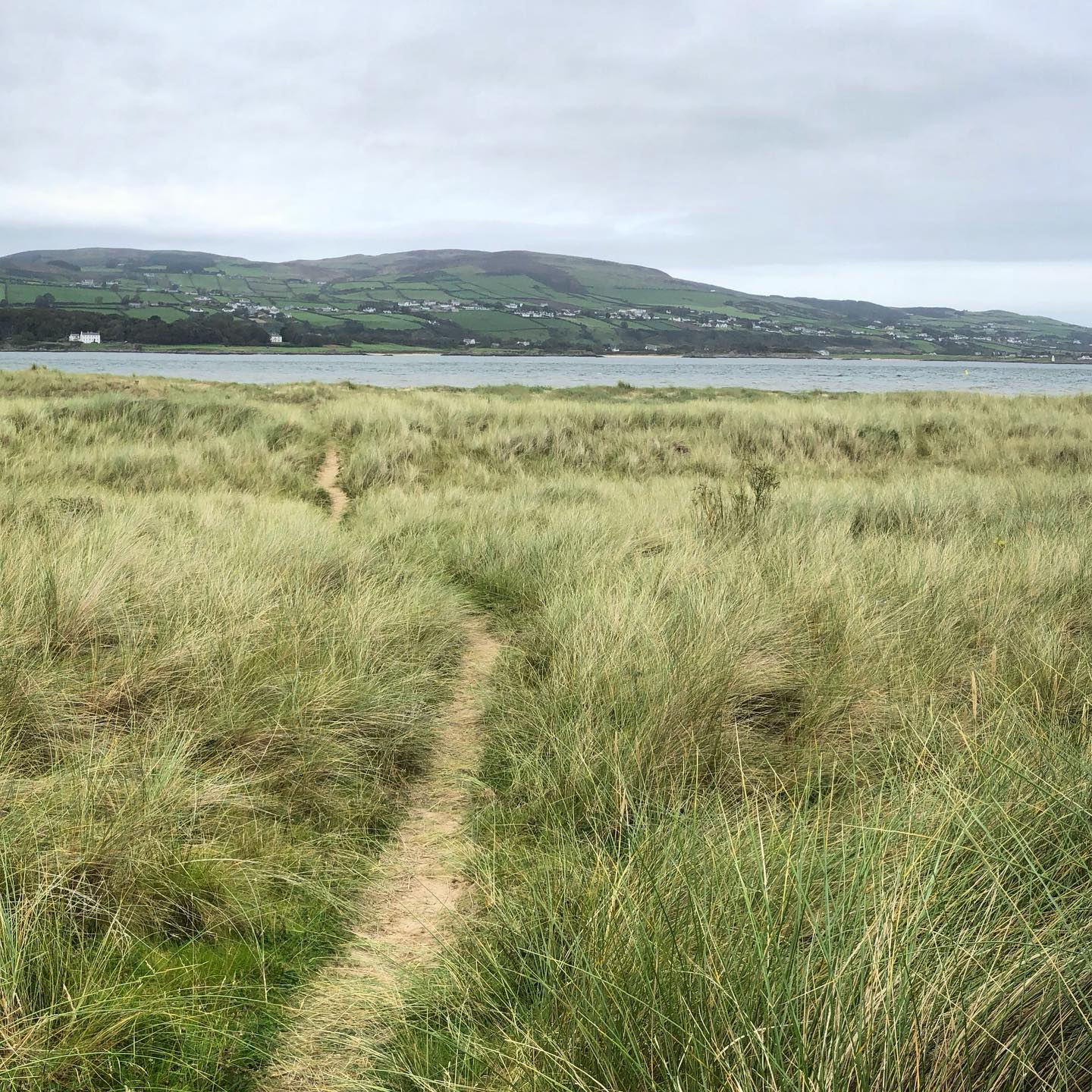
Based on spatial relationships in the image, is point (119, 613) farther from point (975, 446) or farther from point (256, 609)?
point (975, 446)

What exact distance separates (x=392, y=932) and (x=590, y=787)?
889 mm

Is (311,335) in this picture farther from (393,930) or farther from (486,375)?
(393,930)

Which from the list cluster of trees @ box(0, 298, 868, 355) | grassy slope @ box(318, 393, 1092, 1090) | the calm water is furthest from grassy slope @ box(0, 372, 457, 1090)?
cluster of trees @ box(0, 298, 868, 355)

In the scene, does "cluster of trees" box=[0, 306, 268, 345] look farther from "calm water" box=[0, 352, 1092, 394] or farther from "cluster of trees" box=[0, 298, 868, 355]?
"calm water" box=[0, 352, 1092, 394]

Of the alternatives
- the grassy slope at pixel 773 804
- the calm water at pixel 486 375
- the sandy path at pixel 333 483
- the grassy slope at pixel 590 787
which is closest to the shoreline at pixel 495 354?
the calm water at pixel 486 375

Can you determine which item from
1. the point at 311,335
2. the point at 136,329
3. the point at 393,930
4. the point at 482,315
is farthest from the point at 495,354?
the point at 393,930

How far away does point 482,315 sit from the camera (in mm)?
126625

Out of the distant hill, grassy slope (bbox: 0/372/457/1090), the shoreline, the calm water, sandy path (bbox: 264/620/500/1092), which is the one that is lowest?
sandy path (bbox: 264/620/500/1092)

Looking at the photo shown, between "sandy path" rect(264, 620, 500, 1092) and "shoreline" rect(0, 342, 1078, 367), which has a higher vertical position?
"shoreline" rect(0, 342, 1078, 367)

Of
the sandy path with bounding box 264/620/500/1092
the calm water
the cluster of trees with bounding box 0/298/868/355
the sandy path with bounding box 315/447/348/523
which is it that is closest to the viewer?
the sandy path with bounding box 264/620/500/1092

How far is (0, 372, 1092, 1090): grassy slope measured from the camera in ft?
4.74

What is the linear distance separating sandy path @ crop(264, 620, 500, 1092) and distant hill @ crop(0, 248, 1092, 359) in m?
88.8

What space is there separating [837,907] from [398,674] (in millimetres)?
2972

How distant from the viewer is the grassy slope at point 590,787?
1.44m
